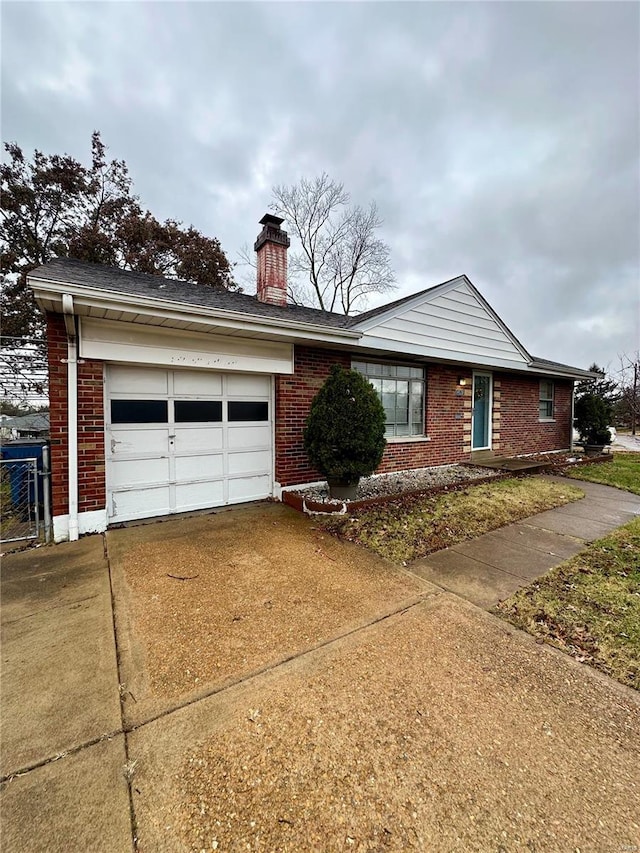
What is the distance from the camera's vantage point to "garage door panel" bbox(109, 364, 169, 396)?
4855mm

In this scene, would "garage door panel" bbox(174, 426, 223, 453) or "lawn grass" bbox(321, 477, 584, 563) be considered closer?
"lawn grass" bbox(321, 477, 584, 563)

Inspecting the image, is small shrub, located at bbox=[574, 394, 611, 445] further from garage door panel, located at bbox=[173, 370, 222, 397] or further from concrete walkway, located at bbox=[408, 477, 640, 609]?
garage door panel, located at bbox=[173, 370, 222, 397]

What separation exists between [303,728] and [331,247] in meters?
23.4

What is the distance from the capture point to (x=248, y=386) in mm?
5949

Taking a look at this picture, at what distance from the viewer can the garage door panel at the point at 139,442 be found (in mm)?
4895

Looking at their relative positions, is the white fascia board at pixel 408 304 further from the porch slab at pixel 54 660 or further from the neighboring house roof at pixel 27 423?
the neighboring house roof at pixel 27 423

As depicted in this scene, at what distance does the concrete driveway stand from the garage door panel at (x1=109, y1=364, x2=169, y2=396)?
256cm

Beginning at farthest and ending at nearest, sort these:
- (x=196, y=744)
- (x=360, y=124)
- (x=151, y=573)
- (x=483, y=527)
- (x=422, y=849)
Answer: (x=360, y=124) → (x=483, y=527) → (x=151, y=573) → (x=196, y=744) → (x=422, y=849)

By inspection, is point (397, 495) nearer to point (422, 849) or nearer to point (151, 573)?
point (151, 573)

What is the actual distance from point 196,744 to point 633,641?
2.85 m

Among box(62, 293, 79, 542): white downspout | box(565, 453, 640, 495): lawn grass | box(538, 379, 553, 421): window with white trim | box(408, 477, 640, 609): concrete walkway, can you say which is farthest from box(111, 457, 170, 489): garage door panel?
box(538, 379, 553, 421): window with white trim

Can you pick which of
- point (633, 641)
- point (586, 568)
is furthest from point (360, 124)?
point (633, 641)

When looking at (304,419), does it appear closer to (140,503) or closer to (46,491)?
(140,503)

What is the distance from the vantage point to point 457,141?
10.3 m
